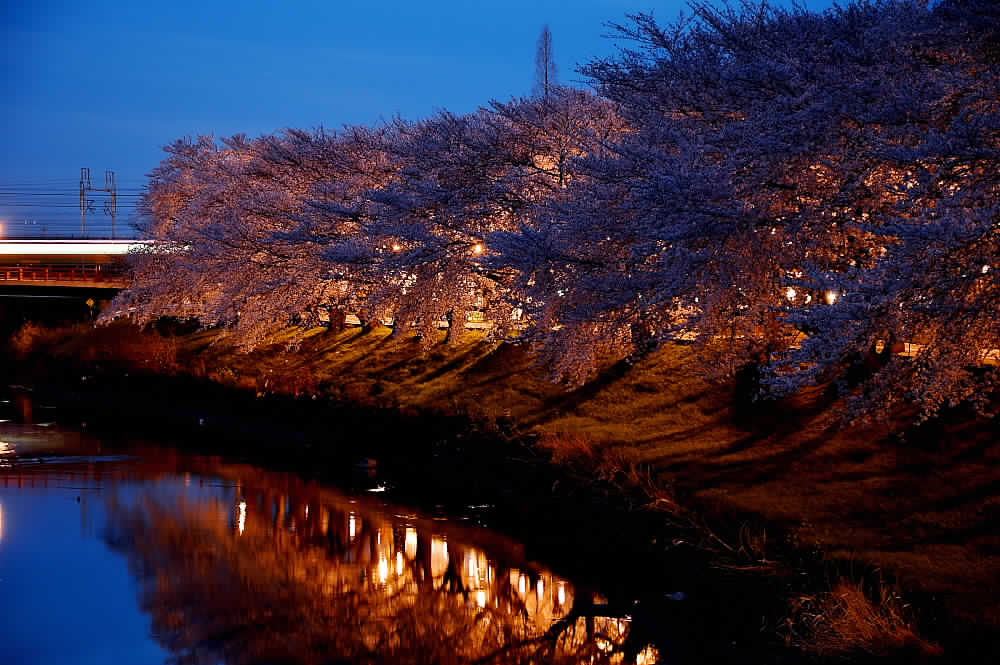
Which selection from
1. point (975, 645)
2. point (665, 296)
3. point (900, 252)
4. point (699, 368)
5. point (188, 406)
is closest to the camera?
point (975, 645)

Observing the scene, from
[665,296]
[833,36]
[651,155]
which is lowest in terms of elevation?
[665,296]

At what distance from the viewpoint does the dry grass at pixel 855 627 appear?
11.4 metres

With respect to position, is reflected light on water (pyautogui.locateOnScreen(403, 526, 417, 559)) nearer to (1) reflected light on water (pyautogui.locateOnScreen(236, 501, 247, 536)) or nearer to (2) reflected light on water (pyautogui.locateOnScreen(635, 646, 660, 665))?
(1) reflected light on water (pyautogui.locateOnScreen(236, 501, 247, 536))

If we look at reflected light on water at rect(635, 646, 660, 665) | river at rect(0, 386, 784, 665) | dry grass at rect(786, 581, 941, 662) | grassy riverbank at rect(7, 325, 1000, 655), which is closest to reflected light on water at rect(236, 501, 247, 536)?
river at rect(0, 386, 784, 665)

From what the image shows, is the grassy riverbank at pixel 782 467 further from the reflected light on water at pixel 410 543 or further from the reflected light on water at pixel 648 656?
the reflected light on water at pixel 410 543

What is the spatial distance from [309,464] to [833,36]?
16.0m

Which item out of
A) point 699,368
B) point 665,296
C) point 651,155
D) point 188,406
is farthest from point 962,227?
point 188,406

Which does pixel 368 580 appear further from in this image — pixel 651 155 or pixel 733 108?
pixel 733 108

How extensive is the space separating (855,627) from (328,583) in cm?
834

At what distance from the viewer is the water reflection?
14.2 metres

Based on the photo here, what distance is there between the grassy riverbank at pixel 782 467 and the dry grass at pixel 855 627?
0.02 meters

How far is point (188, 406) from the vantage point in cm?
3738

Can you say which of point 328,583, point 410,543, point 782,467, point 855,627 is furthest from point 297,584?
point 782,467

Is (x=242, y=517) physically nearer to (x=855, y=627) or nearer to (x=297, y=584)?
(x=297, y=584)
